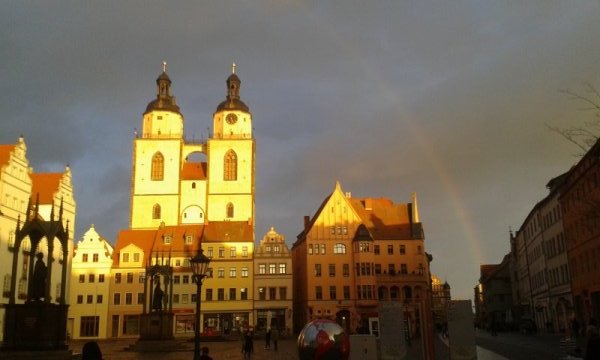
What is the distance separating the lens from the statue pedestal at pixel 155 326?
41.8 m

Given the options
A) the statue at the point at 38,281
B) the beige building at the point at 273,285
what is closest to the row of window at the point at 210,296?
the beige building at the point at 273,285

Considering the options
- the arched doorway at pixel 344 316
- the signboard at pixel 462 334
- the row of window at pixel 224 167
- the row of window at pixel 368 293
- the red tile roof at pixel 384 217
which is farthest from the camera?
the row of window at pixel 224 167

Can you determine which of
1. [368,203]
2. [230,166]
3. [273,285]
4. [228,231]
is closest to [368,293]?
[273,285]

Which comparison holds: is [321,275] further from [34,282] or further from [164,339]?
[34,282]

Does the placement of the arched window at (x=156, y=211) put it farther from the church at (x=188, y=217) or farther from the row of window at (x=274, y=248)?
the row of window at (x=274, y=248)

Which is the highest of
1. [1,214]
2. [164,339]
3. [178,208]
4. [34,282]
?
[178,208]

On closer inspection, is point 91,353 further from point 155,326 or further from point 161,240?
point 161,240

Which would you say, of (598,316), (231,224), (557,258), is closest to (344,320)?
(231,224)

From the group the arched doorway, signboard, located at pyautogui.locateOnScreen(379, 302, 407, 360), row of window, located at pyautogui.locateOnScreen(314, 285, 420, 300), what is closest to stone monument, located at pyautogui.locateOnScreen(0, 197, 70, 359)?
signboard, located at pyautogui.locateOnScreen(379, 302, 407, 360)

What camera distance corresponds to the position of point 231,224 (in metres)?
83.2

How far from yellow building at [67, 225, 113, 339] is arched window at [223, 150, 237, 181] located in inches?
904

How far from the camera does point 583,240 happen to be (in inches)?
1992

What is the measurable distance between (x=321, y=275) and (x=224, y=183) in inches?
948

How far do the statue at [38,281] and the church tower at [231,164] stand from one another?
202 ft
